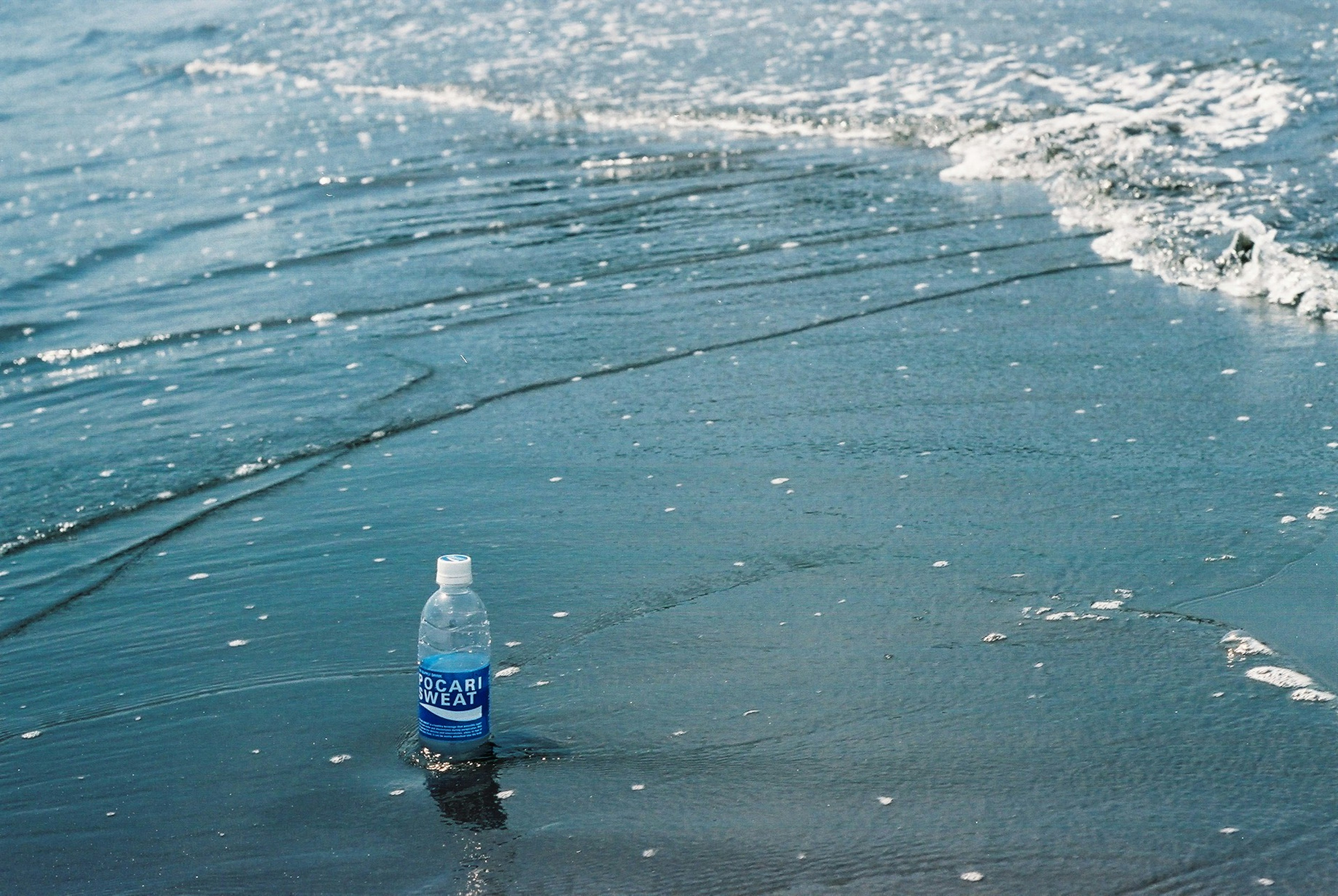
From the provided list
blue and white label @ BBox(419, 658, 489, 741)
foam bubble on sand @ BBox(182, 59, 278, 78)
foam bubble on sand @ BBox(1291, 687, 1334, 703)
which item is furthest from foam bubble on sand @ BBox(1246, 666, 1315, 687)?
foam bubble on sand @ BBox(182, 59, 278, 78)

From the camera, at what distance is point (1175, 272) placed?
852 centimetres

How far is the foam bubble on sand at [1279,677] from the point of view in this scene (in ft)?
12.5

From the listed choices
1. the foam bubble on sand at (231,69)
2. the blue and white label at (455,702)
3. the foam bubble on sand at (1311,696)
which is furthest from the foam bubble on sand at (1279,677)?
the foam bubble on sand at (231,69)

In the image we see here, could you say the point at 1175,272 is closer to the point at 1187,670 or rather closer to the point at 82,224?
the point at 1187,670

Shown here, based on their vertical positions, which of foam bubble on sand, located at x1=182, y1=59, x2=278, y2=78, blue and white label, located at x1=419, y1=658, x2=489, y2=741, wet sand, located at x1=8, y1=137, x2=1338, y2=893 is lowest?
wet sand, located at x1=8, y1=137, x2=1338, y2=893

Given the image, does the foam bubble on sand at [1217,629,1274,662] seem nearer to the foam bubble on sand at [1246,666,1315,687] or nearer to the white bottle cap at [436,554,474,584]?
the foam bubble on sand at [1246,666,1315,687]

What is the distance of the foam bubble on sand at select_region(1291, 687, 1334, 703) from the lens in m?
3.73

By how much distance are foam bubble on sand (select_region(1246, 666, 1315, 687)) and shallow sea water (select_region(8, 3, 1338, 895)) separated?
38mm

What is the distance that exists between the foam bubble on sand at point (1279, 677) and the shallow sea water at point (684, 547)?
4 cm

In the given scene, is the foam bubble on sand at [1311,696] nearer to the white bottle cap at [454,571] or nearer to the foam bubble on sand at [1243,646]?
the foam bubble on sand at [1243,646]

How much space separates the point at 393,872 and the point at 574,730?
767 millimetres

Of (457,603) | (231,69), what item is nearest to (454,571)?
(457,603)

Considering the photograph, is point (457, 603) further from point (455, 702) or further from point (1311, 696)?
point (1311, 696)

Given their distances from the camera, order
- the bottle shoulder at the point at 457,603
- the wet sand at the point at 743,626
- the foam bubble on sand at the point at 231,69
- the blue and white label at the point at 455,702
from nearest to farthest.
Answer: the wet sand at the point at 743,626 → the blue and white label at the point at 455,702 → the bottle shoulder at the point at 457,603 → the foam bubble on sand at the point at 231,69
